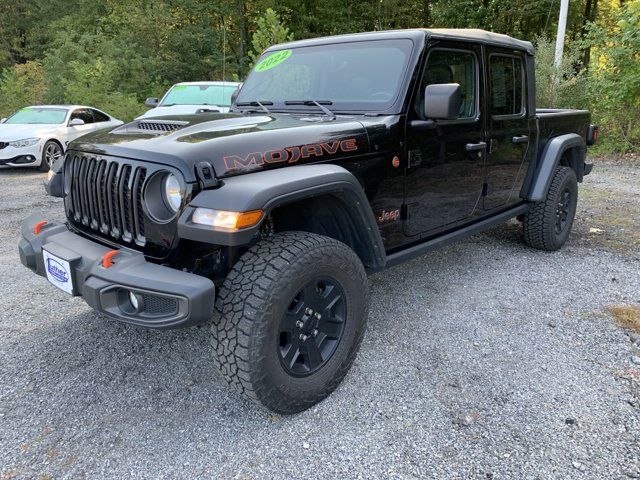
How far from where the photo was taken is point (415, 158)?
308 centimetres

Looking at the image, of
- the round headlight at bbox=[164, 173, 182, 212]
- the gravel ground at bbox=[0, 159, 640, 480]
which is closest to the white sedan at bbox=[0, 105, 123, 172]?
the gravel ground at bbox=[0, 159, 640, 480]

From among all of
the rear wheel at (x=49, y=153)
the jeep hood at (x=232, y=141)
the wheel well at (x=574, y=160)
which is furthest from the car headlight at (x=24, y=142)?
the wheel well at (x=574, y=160)

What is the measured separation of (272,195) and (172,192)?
47 centimetres

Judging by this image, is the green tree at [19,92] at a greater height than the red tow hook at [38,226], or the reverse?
the green tree at [19,92]

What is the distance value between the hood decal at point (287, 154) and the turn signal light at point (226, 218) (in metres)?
0.26

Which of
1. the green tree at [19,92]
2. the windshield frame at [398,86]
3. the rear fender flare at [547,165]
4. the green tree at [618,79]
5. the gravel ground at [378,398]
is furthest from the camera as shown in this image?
the green tree at [19,92]

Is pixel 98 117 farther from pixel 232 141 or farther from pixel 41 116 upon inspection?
pixel 232 141

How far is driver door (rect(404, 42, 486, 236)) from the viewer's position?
3.11 meters

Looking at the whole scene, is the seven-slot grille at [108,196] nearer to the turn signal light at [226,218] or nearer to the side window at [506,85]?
the turn signal light at [226,218]

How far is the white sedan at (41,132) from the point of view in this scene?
31.4ft

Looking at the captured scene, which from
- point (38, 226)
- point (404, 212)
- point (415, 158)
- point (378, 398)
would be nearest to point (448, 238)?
point (404, 212)

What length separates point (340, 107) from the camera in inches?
123

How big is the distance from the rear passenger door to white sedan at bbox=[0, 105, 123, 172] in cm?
783

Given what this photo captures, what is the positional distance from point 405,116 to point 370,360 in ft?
4.83
